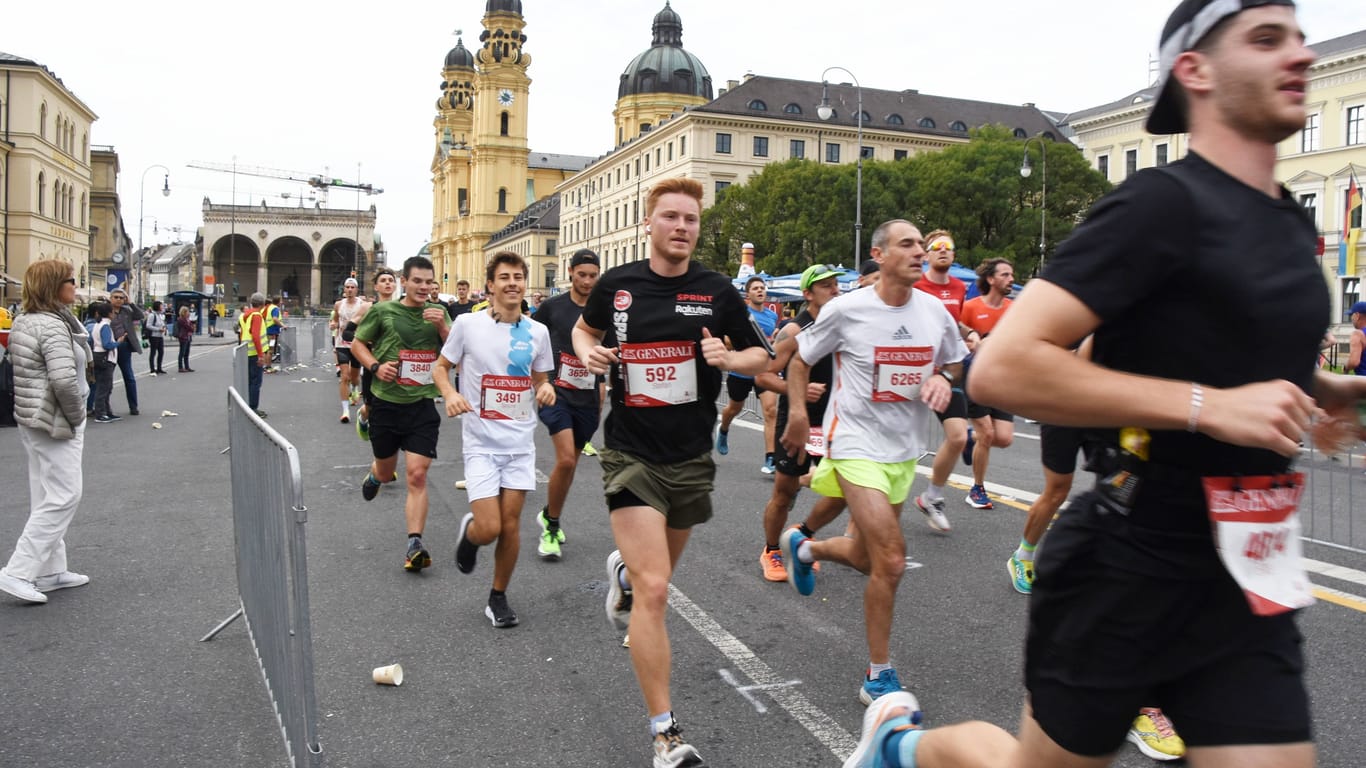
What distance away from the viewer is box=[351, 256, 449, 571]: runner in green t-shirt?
22.3 ft

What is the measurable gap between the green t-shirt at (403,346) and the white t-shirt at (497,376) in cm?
93

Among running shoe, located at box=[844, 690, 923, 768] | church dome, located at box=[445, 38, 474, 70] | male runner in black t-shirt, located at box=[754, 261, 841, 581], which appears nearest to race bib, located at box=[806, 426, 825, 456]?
male runner in black t-shirt, located at box=[754, 261, 841, 581]

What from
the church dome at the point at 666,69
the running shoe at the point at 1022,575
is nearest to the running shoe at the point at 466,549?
the running shoe at the point at 1022,575

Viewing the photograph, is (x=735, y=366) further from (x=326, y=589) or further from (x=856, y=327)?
(x=326, y=589)

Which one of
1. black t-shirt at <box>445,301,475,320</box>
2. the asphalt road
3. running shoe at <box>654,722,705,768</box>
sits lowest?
the asphalt road

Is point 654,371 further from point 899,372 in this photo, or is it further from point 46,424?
point 46,424

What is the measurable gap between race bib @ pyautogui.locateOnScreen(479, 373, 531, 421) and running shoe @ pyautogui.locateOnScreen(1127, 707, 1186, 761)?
11.7ft

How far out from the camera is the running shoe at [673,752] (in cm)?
350

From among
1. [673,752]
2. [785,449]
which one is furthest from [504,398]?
[673,752]

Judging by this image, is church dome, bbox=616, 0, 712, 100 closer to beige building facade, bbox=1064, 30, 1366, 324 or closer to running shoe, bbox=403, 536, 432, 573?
beige building facade, bbox=1064, 30, 1366, 324

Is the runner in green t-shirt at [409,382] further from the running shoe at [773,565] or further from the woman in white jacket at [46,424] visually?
the running shoe at [773,565]

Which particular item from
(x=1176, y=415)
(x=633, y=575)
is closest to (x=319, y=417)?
(x=633, y=575)

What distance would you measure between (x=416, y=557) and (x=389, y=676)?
2.05 metres

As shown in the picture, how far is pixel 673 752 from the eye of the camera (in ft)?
11.5
